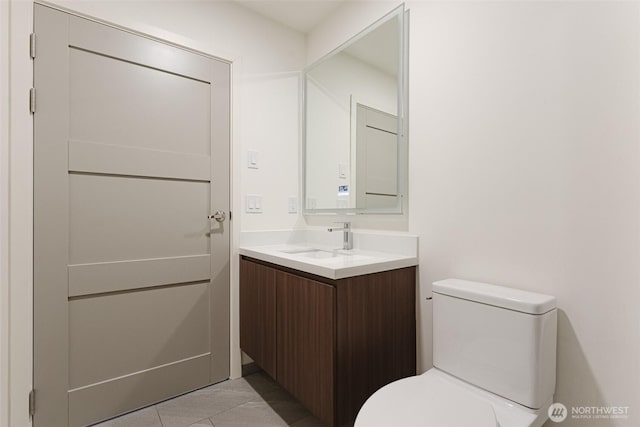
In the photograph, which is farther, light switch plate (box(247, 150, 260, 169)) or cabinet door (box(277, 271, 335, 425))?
light switch plate (box(247, 150, 260, 169))

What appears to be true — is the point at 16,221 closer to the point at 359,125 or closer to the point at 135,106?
the point at 135,106

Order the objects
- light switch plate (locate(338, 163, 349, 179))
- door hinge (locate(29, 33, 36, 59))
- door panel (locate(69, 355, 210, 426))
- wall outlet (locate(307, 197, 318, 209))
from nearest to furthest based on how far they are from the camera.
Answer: door hinge (locate(29, 33, 36, 59))
door panel (locate(69, 355, 210, 426))
light switch plate (locate(338, 163, 349, 179))
wall outlet (locate(307, 197, 318, 209))

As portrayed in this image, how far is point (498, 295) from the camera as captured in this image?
107 cm

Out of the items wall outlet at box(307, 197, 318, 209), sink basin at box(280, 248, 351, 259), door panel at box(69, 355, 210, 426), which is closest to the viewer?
door panel at box(69, 355, 210, 426)

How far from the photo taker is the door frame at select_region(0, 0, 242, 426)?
4.17 feet

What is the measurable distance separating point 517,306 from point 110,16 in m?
2.17

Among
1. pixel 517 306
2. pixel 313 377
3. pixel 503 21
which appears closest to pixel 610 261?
pixel 517 306

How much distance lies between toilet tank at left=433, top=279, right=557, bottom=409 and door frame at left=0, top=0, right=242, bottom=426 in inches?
69.1

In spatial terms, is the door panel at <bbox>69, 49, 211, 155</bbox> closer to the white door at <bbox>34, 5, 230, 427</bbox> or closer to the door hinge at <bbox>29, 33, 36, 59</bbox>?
the white door at <bbox>34, 5, 230, 427</bbox>

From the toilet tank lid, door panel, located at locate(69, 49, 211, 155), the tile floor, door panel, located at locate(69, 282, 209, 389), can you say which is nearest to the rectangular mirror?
the toilet tank lid

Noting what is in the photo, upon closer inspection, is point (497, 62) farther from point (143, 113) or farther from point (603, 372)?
point (143, 113)

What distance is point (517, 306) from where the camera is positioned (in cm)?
101

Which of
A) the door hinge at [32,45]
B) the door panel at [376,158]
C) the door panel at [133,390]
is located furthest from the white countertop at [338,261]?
the door hinge at [32,45]

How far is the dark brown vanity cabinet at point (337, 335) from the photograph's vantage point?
120 centimetres
